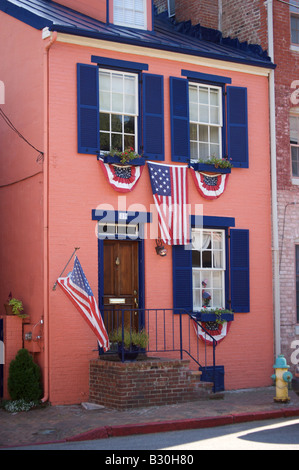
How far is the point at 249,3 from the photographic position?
16.8 m

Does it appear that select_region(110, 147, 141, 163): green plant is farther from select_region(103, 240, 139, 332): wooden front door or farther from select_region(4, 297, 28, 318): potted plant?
select_region(4, 297, 28, 318): potted plant

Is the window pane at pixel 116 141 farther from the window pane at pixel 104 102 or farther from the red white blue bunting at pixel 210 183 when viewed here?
the red white blue bunting at pixel 210 183

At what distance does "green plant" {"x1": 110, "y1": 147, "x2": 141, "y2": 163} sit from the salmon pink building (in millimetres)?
45

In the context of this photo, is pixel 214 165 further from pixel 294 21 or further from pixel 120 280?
pixel 294 21

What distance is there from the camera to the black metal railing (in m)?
13.4

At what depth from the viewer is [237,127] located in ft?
49.5

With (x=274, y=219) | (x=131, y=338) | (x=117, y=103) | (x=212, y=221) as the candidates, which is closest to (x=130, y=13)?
(x=117, y=103)

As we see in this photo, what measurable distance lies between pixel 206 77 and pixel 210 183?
7.15 feet

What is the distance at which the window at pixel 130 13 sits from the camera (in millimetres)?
15117

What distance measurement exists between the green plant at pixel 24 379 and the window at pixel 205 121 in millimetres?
5160

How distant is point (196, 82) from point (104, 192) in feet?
10.6

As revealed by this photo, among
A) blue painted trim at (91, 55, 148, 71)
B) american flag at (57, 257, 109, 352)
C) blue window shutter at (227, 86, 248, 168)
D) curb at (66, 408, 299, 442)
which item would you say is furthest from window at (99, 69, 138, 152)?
curb at (66, 408, 299, 442)

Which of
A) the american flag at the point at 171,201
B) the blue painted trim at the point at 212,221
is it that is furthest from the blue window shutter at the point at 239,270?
the american flag at the point at 171,201
